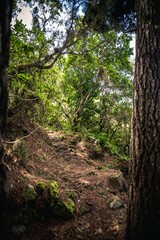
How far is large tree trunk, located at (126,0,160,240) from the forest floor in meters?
0.70

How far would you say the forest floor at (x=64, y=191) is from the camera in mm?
→ 3465

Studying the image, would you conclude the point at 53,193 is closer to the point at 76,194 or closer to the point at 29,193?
the point at 29,193

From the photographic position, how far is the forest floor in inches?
136

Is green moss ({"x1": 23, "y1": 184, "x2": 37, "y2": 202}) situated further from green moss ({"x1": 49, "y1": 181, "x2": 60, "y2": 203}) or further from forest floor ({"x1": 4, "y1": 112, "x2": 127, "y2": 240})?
green moss ({"x1": 49, "y1": 181, "x2": 60, "y2": 203})

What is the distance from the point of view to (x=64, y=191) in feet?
14.9

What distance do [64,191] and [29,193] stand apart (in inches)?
41.0

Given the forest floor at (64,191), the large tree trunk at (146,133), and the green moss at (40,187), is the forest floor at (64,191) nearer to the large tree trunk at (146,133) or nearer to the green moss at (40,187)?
the green moss at (40,187)

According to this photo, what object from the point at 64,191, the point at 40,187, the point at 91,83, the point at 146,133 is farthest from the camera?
the point at 91,83

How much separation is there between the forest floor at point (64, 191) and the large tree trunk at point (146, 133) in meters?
0.70

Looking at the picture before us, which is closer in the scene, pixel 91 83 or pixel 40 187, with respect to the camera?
pixel 40 187

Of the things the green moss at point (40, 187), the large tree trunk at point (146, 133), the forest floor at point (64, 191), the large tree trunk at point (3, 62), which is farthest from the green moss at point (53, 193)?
the large tree trunk at point (3, 62)

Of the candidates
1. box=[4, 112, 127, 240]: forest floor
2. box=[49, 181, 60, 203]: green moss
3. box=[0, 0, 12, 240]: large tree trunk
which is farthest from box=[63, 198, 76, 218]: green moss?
box=[0, 0, 12, 240]: large tree trunk

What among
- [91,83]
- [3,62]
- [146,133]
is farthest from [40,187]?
[91,83]

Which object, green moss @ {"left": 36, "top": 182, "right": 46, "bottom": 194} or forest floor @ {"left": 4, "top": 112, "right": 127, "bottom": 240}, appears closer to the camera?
forest floor @ {"left": 4, "top": 112, "right": 127, "bottom": 240}
